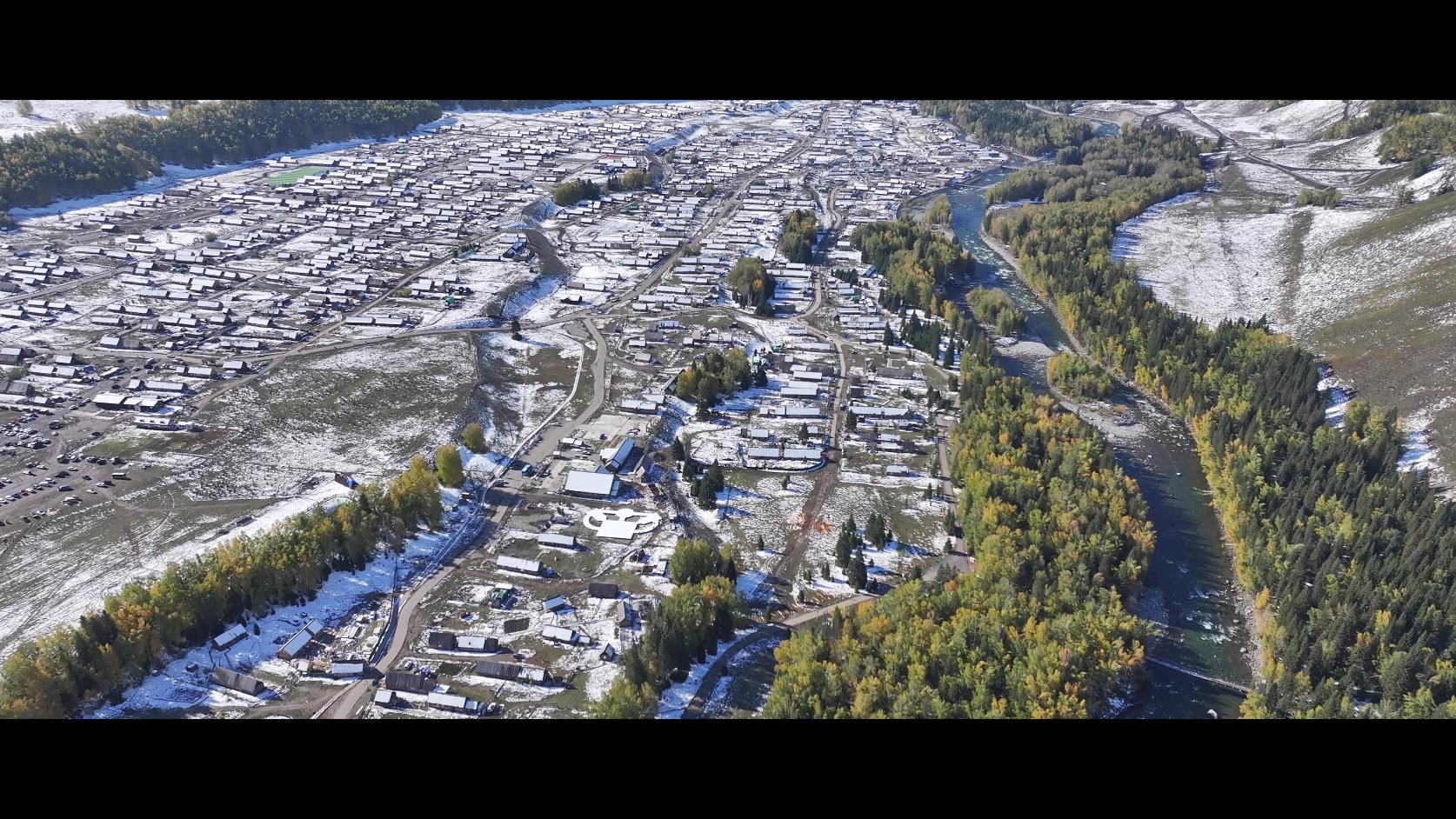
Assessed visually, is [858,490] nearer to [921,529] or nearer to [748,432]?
[921,529]

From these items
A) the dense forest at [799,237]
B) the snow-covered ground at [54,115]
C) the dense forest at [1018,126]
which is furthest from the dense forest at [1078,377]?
the snow-covered ground at [54,115]

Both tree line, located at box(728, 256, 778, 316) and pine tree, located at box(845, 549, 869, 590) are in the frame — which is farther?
tree line, located at box(728, 256, 778, 316)

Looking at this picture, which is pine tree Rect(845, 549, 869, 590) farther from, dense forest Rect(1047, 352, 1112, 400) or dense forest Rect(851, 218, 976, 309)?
dense forest Rect(851, 218, 976, 309)

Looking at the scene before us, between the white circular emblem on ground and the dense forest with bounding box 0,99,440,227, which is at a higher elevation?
the dense forest with bounding box 0,99,440,227

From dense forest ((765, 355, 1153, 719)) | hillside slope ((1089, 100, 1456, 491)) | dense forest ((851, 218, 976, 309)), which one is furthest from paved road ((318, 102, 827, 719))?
hillside slope ((1089, 100, 1456, 491))

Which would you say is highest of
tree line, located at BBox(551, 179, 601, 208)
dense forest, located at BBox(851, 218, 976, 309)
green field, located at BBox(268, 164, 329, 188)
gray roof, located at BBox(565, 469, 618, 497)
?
green field, located at BBox(268, 164, 329, 188)
